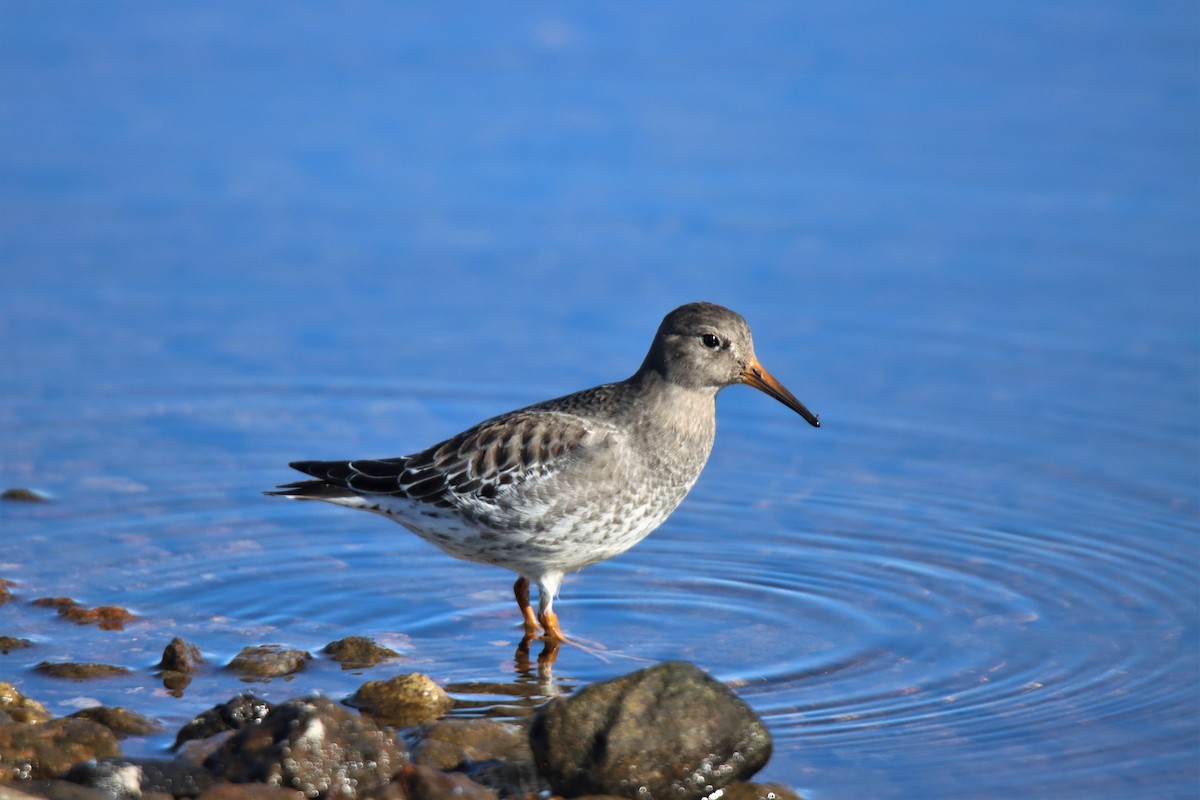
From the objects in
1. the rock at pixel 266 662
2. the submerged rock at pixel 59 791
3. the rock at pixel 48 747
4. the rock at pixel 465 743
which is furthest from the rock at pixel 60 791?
the rock at pixel 266 662

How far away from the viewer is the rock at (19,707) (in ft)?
25.9

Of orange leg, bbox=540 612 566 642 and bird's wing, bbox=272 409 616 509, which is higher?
bird's wing, bbox=272 409 616 509

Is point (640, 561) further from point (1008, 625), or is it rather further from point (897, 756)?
point (897, 756)

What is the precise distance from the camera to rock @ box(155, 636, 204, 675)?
8992 mm

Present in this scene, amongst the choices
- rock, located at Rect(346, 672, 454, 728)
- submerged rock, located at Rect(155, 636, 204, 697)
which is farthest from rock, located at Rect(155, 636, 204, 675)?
rock, located at Rect(346, 672, 454, 728)

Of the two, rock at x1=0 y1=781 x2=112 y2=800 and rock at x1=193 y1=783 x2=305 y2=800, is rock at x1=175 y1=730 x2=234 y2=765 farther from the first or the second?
rock at x1=0 y1=781 x2=112 y2=800

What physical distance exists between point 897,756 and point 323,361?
22.7ft

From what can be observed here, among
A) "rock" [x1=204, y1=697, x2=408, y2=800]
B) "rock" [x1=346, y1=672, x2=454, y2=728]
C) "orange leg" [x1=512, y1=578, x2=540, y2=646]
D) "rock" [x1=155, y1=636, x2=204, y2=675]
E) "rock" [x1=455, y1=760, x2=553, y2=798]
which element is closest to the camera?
"rock" [x1=204, y1=697, x2=408, y2=800]

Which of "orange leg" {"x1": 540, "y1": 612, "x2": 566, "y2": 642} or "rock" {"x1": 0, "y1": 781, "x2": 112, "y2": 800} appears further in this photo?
"orange leg" {"x1": 540, "y1": 612, "x2": 566, "y2": 642}

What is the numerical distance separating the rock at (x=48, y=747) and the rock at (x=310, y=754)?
23.0 inches

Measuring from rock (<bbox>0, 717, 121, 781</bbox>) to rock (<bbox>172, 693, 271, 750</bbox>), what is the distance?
0.37 metres

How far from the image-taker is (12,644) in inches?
364

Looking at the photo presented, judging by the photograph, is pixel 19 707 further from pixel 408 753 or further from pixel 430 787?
pixel 430 787

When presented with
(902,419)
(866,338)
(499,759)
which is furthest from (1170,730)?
(866,338)
